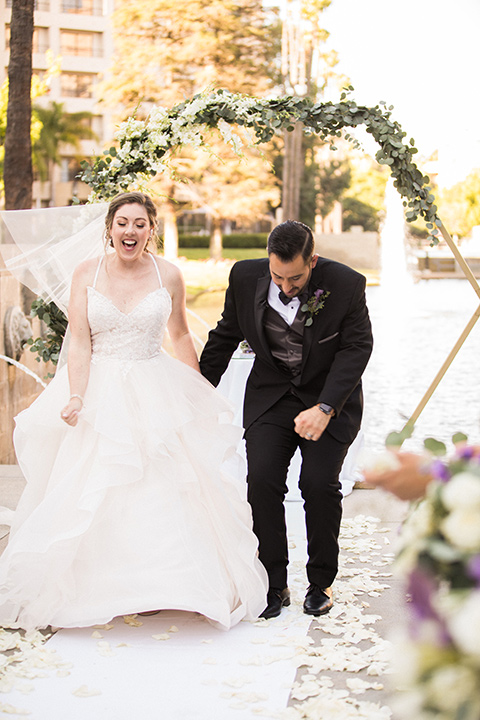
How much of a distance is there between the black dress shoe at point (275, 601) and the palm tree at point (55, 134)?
4525cm

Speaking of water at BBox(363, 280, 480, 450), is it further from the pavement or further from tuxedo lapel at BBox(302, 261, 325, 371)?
tuxedo lapel at BBox(302, 261, 325, 371)

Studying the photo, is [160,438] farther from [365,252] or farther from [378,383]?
[365,252]

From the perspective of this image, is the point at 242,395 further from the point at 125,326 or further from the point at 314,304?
the point at 314,304

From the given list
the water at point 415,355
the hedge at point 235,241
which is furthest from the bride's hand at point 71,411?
the hedge at point 235,241

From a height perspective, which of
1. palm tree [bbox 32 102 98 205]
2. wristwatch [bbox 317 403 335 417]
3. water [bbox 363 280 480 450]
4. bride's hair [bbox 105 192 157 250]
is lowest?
water [bbox 363 280 480 450]

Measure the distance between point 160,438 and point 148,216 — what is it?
992 mm

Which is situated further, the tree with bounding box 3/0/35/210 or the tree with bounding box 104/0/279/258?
the tree with bounding box 104/0/279/258

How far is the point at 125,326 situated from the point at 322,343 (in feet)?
2.86

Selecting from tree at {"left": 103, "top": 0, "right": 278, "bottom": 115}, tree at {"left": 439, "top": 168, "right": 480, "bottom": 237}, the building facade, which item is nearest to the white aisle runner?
tree at {"left": 103, "top": 0, "right": 278, "bottom": 115}

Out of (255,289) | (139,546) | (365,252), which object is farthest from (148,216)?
(365,252)

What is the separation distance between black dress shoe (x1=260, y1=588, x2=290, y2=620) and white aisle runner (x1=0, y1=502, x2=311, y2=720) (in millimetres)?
38

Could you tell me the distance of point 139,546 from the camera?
12.0ft

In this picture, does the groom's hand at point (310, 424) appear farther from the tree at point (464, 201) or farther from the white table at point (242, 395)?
the tree at point (464, 201)

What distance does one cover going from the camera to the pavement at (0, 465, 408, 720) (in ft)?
10.3
